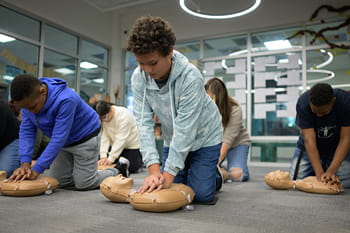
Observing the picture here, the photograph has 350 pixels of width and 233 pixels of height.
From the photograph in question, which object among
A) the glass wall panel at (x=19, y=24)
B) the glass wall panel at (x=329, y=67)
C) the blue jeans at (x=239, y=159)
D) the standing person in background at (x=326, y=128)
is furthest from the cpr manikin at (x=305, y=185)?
the glass wall panel at (x=19, y=24)

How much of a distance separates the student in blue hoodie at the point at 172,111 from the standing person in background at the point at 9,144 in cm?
133

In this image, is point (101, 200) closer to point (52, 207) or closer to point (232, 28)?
point (52, 207)

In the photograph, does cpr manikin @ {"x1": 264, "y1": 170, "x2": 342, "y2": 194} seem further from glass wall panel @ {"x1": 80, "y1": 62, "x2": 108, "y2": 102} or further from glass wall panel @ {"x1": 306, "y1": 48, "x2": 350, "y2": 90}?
glass wall panel @ {"x1": 80, "y1": 62, "x2": 108, "y2": 102}

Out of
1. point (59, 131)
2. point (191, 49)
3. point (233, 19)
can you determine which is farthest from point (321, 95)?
point (191, 49)

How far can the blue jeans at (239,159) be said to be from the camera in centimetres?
297

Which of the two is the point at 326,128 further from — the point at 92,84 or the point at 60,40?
the point at 92,84

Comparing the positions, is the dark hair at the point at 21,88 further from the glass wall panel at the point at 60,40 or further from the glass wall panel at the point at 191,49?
the glass wall panel at the point at 191,49

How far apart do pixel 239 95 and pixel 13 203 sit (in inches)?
187

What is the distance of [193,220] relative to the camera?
1.39 m

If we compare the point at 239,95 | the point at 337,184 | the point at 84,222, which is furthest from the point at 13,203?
the point at 239,95

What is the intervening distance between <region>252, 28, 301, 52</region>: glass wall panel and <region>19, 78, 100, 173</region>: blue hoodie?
14.1ft

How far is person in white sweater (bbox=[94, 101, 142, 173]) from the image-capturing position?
3.18m

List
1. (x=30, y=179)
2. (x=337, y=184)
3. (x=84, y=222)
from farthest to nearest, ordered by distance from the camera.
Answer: (x=337, y=184), (x=30, y=179), (x=84, y=222)

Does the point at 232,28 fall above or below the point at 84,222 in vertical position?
above
